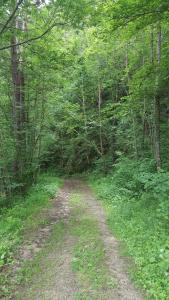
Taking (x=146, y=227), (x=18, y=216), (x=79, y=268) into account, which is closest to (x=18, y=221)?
(x=18, y=216)

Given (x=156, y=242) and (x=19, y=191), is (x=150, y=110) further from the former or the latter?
(x=156, y=242)

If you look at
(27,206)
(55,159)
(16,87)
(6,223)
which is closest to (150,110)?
(16,87)

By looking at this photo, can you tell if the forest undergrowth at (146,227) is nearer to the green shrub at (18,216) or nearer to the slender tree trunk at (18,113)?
the green shrub at (18,216)

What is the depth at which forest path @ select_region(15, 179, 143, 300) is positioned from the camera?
4.66 m

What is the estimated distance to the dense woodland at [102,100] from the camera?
6695 millimetres

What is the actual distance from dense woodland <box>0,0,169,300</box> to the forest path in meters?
0.41

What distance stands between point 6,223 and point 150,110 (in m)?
8.43

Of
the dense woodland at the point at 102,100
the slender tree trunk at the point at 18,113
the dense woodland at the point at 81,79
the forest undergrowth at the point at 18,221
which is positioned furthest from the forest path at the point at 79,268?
the slender tree trunk at the point at 18,113

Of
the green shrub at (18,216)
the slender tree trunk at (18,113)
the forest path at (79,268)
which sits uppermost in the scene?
the slender tree trunk at (18,113)

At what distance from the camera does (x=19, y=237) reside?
7.22m

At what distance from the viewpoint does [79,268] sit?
17.8ft

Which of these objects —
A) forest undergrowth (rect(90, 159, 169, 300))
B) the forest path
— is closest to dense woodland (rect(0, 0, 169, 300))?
forest undergrowth (rect(90, 159, 169, 300))

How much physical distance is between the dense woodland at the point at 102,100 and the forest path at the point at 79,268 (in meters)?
0.41

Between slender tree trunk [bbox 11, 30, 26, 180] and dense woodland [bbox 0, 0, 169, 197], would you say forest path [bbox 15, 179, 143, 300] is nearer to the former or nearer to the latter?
dense woodland [bbox 0, 0, 169, 197]
